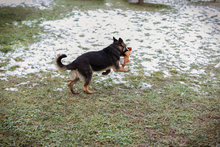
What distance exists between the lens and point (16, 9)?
508 inches

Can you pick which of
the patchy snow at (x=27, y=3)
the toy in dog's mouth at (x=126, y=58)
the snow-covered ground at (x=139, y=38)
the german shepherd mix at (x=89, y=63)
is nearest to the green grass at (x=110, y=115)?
the german shepherd mix at (x=89, y=63)

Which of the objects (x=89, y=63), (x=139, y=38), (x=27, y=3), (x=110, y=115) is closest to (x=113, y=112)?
(x=110, y=115)

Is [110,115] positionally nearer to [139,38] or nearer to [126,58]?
[126,58]

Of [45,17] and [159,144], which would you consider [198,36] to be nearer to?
[159,144]

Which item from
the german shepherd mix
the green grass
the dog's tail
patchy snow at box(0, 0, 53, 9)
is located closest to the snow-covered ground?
the german shepherd mix

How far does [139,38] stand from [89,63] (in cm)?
603

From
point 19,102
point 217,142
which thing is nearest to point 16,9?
point 19,102

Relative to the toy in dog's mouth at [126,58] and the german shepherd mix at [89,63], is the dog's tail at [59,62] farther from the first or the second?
the toy in dog's mouth at [126,58]

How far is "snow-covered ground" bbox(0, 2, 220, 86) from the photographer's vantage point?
21.8 feet

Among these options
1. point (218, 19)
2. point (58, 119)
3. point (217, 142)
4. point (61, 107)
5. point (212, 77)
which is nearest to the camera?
point (217, 142)

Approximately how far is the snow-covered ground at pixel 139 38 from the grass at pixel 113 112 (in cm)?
82

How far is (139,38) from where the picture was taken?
9.57m

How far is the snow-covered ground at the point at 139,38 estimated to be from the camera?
6.63 meters

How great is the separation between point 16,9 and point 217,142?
1503 centimetres
